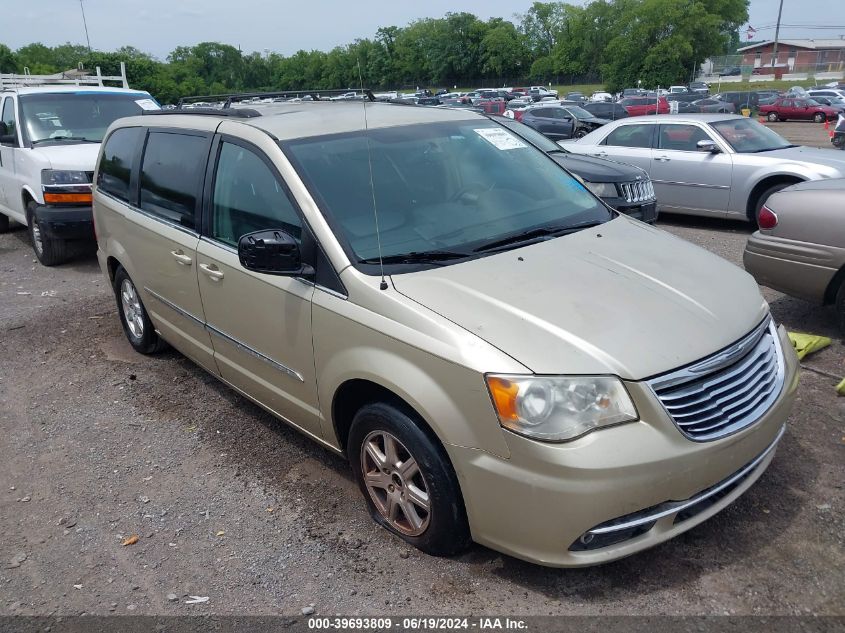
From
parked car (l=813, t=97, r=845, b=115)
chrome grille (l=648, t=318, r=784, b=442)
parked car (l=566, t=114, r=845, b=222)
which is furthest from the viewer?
parked car (l=813, t=97, r=845, b=115)

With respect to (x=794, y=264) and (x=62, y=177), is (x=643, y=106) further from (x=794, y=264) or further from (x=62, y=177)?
(x=794, y=264)

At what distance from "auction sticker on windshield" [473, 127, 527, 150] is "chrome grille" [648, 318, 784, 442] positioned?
1794mm

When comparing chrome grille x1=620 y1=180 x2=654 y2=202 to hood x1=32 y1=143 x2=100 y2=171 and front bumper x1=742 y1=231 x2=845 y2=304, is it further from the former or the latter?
hood x1=32 y1=143 x2=100 y2=171

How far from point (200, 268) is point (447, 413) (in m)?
1.99

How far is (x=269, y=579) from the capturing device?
9.80 ft

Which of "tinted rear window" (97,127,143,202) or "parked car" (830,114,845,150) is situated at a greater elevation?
"tinted rear window" (97,127,143,202)

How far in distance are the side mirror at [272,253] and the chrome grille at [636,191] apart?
560cm

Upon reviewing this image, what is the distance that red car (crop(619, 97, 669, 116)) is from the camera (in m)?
31.8

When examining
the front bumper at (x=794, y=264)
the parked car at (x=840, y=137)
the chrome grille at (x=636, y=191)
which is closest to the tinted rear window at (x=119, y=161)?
the front bumper at (x=794, y=264)

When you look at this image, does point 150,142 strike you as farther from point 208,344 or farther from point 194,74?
point 194,74

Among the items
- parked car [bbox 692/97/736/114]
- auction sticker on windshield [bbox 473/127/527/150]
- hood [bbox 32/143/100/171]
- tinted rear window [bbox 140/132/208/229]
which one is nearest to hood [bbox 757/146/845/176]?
auction sticker on windshield [bbox 473/127/527/150]

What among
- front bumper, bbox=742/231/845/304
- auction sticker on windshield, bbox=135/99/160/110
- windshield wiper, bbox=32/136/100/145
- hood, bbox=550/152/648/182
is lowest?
front bumper, bbox=742/231/845/304

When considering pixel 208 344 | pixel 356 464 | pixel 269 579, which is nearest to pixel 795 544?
pixel 356 464

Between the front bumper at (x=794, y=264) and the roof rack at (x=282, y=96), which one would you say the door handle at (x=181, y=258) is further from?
the front bumper at (x=794, y=264)
